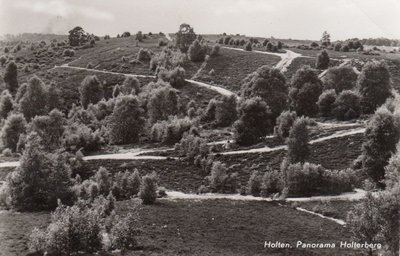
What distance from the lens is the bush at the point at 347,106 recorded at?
268 ft

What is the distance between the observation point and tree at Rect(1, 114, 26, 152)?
8744cm

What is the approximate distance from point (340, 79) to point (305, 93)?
42.2 ft

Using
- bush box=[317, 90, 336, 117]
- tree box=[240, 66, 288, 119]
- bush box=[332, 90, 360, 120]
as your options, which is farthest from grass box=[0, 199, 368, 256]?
tree box=[240, 66, 288, 119]

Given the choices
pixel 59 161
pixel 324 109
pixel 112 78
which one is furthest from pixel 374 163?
pixel 112 78

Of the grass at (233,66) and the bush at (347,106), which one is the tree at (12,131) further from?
the bush at (347,106)

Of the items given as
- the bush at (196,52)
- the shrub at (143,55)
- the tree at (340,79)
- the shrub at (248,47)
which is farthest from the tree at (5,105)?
the tree at (340,79)

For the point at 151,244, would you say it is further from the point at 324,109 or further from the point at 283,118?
the point at 324,109

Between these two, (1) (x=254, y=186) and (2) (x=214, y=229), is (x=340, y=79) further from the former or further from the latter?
(2) (x=214, y=229)

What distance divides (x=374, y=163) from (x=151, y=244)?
32682 millimetres

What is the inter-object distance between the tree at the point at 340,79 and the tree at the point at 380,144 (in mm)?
39297

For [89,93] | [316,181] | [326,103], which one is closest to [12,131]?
[89,93]

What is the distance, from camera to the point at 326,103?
87.1 metres

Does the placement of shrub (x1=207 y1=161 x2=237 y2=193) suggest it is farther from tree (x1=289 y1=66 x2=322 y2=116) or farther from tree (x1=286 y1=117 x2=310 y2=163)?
tree (x1=289 y1=66 x2=322 y2=116)

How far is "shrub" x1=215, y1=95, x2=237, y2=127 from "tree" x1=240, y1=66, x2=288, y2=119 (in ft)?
12.0
